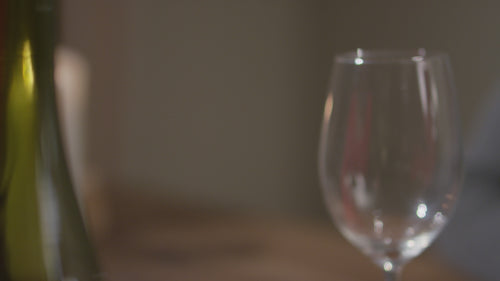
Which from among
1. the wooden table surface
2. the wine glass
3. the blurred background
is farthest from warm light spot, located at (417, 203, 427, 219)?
the blurred background

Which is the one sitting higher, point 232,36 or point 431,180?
point 232,36

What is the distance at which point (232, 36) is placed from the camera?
2.71 metres

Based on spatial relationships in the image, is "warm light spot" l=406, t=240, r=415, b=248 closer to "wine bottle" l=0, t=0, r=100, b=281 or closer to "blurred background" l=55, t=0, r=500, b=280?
"wine bottle" l=0, t=0, r=100, b=281

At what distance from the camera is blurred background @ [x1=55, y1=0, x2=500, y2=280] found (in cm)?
240

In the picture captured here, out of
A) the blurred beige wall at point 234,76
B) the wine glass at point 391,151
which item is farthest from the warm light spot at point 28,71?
the blurred beige wall at point 234,76

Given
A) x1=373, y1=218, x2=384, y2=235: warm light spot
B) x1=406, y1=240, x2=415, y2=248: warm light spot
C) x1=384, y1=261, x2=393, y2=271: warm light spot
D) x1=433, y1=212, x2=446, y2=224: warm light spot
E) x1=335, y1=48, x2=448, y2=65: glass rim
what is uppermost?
x1=335, y1=48, x2=448, y2=65: glass rim

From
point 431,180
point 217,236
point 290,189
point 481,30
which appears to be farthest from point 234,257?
point 290,189

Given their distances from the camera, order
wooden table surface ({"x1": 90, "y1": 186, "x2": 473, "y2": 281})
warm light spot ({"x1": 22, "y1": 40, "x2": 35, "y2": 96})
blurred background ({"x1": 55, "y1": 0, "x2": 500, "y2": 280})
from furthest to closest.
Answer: blurred background ({"x1": 55, "y1": 0, "x2": 500, "y2": 280}) → wooden table surface ({"x1": 90, "y1": 186, "x2": 473, "y2": 281}) → warm light spot ({"x1": 22, "y1": 40, "x2": 35, "y2": 96})

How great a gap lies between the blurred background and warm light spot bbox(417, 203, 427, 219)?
6.12 feet

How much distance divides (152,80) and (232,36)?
36 centimetres

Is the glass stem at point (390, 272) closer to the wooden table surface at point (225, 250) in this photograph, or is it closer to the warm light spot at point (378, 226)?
the warm light spot at point (378, 226)

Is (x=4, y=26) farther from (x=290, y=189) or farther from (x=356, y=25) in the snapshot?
(x=290, y=189)

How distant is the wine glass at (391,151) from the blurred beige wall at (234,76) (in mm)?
1872

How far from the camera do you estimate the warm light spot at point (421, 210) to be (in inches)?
17.3
